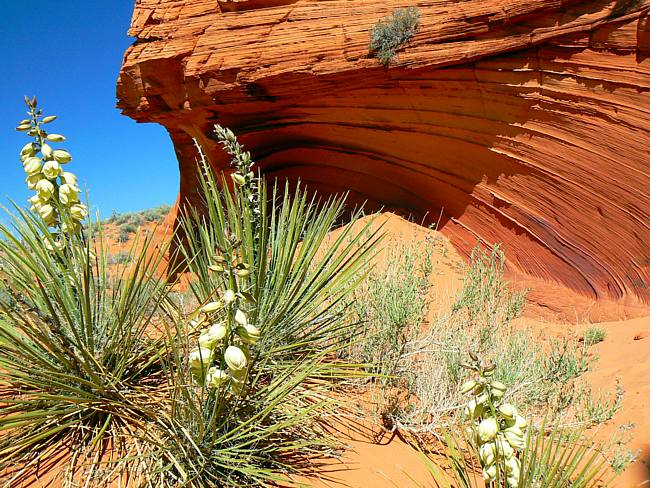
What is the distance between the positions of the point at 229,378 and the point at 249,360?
3.9 inches

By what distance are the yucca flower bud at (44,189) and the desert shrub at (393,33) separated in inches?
213

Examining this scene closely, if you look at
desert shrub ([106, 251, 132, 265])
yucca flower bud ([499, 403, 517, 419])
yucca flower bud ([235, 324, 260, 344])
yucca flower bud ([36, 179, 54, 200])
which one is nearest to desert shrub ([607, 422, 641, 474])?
yucca flower bud ([499, 403, 517, 419])

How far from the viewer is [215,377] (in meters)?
1.44

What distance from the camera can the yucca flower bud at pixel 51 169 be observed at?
2.00 metres

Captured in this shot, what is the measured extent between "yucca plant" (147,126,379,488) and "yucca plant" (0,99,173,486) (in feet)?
0.69

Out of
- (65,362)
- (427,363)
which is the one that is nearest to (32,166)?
(65,362)

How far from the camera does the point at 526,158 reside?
19.7 ft

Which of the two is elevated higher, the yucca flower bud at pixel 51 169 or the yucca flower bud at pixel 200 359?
the yucca flower bud at pixel 51 169

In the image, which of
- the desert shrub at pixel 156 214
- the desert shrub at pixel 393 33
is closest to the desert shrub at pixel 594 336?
the desert shrub at pixel 393 33

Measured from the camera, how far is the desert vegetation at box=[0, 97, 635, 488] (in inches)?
61.3

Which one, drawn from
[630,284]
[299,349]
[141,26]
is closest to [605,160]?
[630,284]

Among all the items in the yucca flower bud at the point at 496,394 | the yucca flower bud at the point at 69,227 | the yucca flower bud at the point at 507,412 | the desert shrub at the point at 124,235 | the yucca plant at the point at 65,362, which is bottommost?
the yucca plant at the point at 65,362

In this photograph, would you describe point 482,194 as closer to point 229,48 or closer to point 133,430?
point 229,48

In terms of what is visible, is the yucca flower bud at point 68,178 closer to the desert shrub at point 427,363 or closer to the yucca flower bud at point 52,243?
the yucca flower bud at point 52,243
